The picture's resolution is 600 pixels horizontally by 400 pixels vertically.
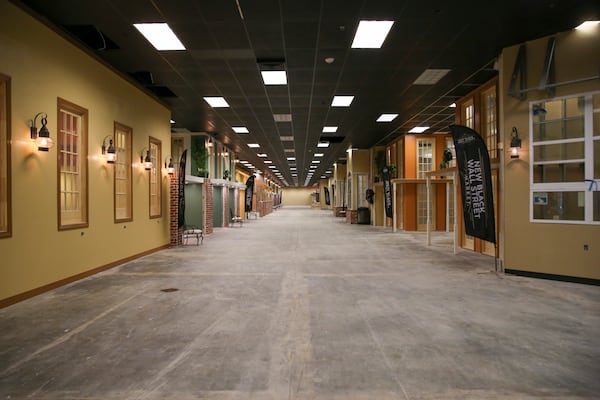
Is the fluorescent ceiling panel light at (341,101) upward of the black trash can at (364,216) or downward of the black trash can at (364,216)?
upward

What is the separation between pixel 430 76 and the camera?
888 centimetres

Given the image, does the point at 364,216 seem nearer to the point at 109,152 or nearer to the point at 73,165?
the point at 109,152

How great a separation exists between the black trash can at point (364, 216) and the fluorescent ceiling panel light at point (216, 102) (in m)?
12.0

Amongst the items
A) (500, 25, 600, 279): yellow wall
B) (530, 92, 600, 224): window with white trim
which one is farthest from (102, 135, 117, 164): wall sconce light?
(530, 92, 600, 224): window with white trim

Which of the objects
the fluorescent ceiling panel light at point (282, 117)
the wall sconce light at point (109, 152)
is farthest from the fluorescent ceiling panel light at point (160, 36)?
the fluorescent ceiling panel light at point (282, 117)

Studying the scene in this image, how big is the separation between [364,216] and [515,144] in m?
14.3

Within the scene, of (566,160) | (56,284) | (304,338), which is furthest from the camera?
(566,160)

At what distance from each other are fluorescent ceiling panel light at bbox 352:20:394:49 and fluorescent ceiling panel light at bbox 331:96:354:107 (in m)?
3.43

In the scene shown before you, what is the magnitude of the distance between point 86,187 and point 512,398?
727 centimetres

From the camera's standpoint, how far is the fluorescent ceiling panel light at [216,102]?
10664 millimetres

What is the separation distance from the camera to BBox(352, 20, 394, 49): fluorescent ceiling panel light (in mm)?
6340

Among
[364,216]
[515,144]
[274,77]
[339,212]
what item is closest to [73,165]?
[274,77]

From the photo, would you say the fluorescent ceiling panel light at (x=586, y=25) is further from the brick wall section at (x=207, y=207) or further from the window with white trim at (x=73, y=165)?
the brick wall section at (x=207, y=207)

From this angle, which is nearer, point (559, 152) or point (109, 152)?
point (559, 152)
